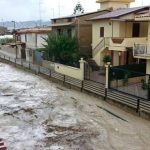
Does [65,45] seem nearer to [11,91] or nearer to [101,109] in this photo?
[11,91]

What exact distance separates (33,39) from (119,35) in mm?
20834

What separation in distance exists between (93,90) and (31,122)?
700 centimetres

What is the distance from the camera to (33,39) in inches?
1849

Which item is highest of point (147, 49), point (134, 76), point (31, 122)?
point (147, 49)

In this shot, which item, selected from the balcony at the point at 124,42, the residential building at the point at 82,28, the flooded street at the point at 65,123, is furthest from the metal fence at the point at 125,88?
the residential building at the point at 82,28

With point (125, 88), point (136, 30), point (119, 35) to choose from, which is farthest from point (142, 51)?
point (136, 30)

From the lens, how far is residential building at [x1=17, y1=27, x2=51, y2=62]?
41419mm

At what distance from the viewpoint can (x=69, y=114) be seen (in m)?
18.8

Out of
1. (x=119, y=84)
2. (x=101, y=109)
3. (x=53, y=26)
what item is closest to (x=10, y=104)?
(x=101, y=109)

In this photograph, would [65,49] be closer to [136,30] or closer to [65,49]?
[65,49]

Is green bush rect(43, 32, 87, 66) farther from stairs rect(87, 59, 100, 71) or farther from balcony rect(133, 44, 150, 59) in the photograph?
balcony rect(133, 44, 150, 59)

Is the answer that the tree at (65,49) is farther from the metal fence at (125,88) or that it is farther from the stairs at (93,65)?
the metal fence at (125,88)

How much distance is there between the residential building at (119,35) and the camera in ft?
88.8

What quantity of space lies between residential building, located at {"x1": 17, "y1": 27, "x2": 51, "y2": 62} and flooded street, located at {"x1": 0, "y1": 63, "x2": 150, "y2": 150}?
16.4 meters
